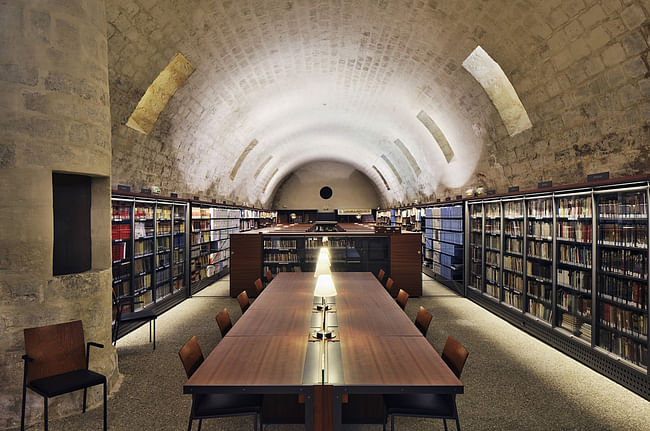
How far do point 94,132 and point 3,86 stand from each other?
29.9 inches

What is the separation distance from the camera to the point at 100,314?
3.76m

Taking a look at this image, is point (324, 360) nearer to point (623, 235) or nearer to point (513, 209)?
point (623, 235)

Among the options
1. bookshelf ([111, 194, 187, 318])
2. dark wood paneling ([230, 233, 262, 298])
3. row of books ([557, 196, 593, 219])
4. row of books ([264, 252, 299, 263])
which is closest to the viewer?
row of books ([557, 196, 593, 219])

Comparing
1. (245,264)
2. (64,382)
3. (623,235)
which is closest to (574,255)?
(623,235)

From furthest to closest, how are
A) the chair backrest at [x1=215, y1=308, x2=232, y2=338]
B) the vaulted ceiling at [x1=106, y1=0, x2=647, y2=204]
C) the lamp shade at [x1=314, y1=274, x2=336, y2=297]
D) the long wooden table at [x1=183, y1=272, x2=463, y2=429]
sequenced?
the vaulted ceiling at [x1=106, y1=0, x2=647, y2=204] < the chair backrest at [x1=215, y1=308, x2=232, y2=338] < the lamp shade at [x1=314, y1=274, x2=336, y2=297] < the long wooden table at [x1=183, y1=272, x2=463, y2=429]

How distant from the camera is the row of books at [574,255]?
4780mm

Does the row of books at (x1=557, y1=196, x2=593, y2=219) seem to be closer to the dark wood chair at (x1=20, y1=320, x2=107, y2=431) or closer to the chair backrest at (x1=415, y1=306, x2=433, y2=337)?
the chair backrest at (x1=415, y1=306, x2=433, y2=337)

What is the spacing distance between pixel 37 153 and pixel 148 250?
384cm

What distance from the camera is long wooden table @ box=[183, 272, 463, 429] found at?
89.4 inches

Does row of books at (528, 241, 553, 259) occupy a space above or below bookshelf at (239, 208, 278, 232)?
below

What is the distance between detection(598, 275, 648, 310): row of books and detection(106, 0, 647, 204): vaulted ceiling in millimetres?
2263

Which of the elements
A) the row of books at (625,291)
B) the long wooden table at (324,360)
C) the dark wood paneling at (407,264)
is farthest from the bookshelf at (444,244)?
the long wooden table at (324,360)

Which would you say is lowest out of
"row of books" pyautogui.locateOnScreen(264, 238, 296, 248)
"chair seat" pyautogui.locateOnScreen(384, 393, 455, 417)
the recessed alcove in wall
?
"chair seat" pyautogui.locateOnScreen(384, 393, 455, 417)

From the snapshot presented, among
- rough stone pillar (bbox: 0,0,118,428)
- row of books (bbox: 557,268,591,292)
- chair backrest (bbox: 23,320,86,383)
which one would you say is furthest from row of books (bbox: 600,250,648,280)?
rough stone pillar (bbox: 0,0,118,428)
